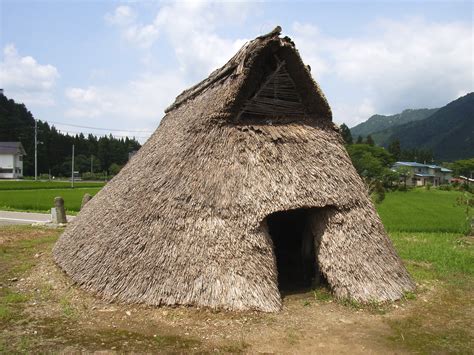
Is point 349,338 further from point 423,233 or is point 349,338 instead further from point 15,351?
point 423,233

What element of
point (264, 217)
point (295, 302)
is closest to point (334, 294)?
point (295, 302)

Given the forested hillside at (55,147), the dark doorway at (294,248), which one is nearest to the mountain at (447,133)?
the forested hillside at (55,147)

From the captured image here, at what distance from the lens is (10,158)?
65250mm

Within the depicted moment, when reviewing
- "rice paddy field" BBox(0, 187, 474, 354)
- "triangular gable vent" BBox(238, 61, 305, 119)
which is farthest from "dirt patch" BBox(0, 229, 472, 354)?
"triangular gable vent" BBox(238, 61, 305, 119)

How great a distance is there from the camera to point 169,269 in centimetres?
700

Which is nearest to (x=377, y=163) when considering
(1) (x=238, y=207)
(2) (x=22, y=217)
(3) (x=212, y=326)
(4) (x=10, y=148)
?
(2) (x=22, y=217)

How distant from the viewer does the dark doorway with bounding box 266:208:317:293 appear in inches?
365

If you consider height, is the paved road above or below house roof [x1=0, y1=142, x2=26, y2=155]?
below

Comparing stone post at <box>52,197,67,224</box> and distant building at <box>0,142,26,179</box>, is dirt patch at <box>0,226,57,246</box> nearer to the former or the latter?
stone post at <box>52,197,67,224</box>

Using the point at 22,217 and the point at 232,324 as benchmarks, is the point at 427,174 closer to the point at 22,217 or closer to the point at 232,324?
the point at 22,217

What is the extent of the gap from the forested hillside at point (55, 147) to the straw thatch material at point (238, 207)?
6693cm

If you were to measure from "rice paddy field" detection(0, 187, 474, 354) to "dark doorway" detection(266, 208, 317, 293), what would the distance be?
3.80 feet

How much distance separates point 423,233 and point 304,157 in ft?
44.3

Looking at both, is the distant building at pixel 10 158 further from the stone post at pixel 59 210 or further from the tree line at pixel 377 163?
the stone post at pixel 59 210
